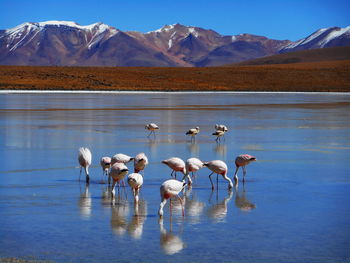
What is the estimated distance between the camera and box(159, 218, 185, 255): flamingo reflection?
7.28 meters

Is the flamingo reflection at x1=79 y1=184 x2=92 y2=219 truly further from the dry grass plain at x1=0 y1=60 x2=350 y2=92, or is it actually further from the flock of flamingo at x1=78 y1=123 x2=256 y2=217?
the dry grass plain at x1=0 y1=60 x2=350 y2=92

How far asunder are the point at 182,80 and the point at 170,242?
83236 mm

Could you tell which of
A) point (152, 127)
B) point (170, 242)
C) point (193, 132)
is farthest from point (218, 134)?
point (170, 242)

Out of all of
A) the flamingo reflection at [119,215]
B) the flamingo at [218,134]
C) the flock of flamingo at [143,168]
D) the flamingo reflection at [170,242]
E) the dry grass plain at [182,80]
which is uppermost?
the dry grass plain at [182,80]

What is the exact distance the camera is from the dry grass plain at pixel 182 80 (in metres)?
79.2

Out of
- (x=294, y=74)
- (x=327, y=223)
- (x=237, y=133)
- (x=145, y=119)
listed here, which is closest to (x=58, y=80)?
(x=294, y=74)

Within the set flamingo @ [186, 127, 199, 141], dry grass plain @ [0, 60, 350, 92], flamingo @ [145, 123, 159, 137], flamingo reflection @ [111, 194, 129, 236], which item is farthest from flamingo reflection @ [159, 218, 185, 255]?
dry grass plain @ [0, 60, 350, 92]

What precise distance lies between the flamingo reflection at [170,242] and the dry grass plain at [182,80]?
6498cm

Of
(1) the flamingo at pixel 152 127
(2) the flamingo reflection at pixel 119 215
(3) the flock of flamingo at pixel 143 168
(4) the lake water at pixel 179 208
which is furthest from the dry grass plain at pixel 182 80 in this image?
(2) the flamingo reflection at pixel 119 215

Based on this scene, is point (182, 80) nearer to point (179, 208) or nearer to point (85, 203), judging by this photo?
point (85, 203)

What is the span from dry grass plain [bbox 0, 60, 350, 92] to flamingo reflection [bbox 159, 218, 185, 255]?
6498 centimetres

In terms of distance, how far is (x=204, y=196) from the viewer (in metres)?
10.6

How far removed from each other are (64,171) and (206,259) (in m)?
6.58

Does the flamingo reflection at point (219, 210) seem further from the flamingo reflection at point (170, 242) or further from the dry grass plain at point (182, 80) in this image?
the dry grass plain at point (182, 80)
